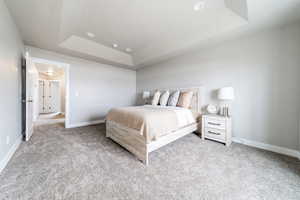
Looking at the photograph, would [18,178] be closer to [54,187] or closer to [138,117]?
[54,187]

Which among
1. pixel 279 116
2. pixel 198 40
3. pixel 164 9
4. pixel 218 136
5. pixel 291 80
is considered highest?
pixel 164 9

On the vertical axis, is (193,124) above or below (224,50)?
below

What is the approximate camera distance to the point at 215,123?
2.54 m

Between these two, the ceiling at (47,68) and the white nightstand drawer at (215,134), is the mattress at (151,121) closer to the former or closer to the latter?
the white nightstand drawer at (215,134)

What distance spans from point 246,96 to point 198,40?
1.64 meters

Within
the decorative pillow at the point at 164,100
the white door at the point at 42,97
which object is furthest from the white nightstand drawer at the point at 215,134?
the white door at the point at 42,97

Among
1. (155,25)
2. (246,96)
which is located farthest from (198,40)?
(246,96)

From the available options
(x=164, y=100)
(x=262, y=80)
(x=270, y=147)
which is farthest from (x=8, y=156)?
(x=262, y=80)

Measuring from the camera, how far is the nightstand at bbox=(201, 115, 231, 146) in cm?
239

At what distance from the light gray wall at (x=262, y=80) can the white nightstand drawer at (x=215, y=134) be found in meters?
0.44

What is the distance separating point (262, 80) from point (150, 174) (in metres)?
2.77

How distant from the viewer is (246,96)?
247 centimetres

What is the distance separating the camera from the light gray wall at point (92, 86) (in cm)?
372

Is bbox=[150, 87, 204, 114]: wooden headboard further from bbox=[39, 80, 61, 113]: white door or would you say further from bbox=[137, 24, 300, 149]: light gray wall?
bbox=[39, 80, 61, 113]: white door
